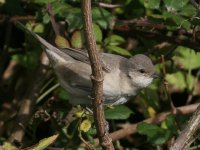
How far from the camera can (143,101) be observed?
18.7 ft

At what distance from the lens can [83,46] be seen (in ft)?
16.7

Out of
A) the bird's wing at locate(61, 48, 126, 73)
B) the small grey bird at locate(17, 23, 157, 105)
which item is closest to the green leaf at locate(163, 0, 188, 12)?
the small grey bird at locate(17, 23, 157, 105)

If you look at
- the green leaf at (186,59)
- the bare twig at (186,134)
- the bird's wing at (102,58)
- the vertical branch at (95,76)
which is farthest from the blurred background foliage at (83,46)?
the bare twig at (186,134)

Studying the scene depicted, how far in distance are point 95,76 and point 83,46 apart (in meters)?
1.83

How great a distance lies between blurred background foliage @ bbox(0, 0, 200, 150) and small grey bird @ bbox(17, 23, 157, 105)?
15 cm

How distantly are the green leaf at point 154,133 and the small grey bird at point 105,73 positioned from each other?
28cm

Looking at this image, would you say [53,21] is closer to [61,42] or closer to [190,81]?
[61,42]

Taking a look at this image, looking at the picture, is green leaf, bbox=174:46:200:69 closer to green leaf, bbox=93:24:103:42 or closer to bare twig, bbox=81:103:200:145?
bare twig, bbox=81:103:200:145

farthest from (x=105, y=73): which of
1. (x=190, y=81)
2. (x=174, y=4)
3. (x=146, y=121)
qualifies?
(x=190, y=81)

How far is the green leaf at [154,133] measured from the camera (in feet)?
14.7

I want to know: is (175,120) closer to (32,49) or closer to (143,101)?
(143,101)

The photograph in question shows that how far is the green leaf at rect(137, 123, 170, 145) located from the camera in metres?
4.48

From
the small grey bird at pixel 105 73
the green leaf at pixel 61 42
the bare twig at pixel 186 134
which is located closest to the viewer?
the bare twig at pixel 186 134

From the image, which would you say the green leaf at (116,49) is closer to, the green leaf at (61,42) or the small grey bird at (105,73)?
the small grey bird at (105,73)
